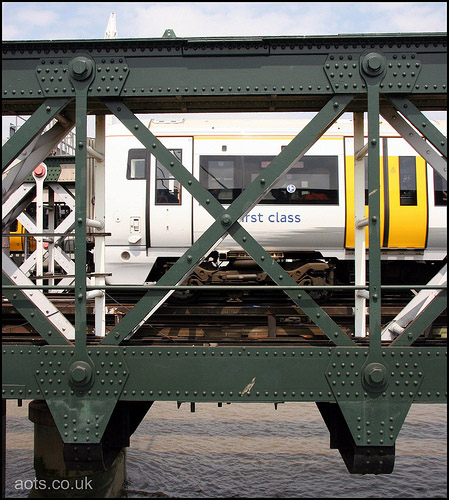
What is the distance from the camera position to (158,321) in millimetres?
8023

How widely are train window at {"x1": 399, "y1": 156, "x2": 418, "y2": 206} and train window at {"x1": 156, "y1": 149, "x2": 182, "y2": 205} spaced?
14.7 ft

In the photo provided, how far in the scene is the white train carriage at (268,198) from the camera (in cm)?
1031

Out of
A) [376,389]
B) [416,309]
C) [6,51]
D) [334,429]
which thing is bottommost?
[334,429]

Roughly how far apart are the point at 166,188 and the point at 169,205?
365mm

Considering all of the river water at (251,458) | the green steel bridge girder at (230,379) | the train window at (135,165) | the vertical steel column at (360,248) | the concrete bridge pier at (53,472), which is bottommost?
the river water at (251,458)

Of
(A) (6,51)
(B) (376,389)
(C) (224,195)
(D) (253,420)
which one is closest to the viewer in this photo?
(B) (376,389)

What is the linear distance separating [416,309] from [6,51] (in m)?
4.18

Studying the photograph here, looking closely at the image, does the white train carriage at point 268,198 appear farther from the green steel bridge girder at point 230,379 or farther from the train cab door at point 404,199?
the green steel bridge girder at point 230,379

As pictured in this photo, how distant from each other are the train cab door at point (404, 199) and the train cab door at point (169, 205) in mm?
3999

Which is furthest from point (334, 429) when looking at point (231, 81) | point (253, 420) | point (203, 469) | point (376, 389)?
point (253, 420)

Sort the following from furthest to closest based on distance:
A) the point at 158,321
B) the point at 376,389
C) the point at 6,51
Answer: the point at 158,321 < the point at 6,51 < the point at 376,389

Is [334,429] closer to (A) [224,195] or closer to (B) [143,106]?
(B) [143,106]

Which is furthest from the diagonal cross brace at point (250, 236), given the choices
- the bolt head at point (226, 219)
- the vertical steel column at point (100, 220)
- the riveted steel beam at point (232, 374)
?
the vertical steel column at point (100, 220)

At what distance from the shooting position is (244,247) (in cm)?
415
